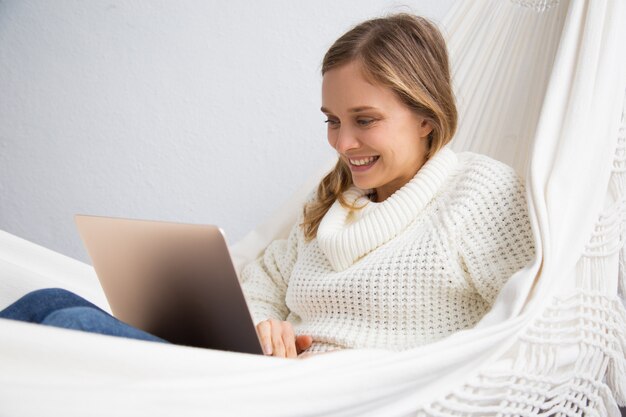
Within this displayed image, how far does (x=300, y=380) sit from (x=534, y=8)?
0.91 metres

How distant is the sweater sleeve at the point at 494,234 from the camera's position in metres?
0.95

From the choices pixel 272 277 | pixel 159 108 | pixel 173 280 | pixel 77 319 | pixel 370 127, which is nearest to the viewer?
pixel 77 319

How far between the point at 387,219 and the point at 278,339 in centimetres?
24

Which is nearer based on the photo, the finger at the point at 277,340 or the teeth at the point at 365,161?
the finger at the point at 277,340

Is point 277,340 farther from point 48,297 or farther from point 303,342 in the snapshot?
point 48,297

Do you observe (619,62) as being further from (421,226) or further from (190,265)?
(190,265)

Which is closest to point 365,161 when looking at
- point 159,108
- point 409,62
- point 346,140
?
point 346,140

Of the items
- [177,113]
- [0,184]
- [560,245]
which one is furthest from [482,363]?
[0,184]

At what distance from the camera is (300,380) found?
0.68m

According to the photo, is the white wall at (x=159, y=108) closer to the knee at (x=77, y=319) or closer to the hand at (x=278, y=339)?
the hand at (x=278, y=339)

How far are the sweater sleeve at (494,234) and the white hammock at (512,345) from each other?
0.19 ft

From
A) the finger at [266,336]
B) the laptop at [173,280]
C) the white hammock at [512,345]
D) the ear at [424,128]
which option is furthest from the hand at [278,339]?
the ear at [424,128]

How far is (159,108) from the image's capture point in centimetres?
192

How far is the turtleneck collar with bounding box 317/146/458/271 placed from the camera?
104 cm
